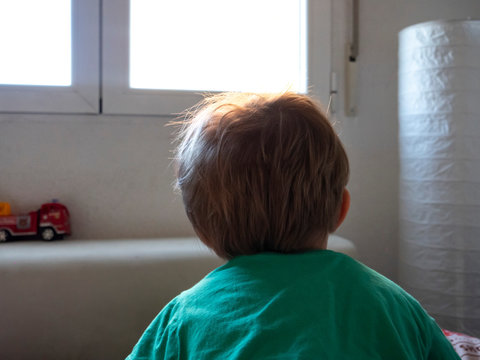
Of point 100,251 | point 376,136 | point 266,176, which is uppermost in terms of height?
point 376,136

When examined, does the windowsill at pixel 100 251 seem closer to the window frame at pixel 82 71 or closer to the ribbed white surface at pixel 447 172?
the ribbed white surface at pixel 447 172

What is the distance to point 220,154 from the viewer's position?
0.66 metres

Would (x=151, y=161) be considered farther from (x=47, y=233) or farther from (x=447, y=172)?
(x=447, y=172)

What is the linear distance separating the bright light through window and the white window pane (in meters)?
0.22

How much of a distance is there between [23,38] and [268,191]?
133 centimetres

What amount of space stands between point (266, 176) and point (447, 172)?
1030mm

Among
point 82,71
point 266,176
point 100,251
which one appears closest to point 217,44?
point 82,71

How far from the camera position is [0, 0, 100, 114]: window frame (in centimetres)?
161

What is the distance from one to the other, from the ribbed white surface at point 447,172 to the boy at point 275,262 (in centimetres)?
89

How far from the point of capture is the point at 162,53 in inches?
67.4

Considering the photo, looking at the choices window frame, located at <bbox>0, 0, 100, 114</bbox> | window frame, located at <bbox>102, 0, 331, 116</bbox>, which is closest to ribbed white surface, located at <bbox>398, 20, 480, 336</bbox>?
window frame, located at <bbox>102, 0, 331, 116</bbox>

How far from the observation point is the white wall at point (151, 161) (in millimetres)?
1611

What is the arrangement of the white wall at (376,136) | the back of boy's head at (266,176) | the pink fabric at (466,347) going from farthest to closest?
1. the white wall at (376,136)
2. the pink fabric at (466,347)
3. the back of boy's head at (266,176)

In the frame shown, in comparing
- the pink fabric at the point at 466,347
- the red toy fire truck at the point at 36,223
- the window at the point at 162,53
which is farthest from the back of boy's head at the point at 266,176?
the red toy fire truck at the point at 36,223
